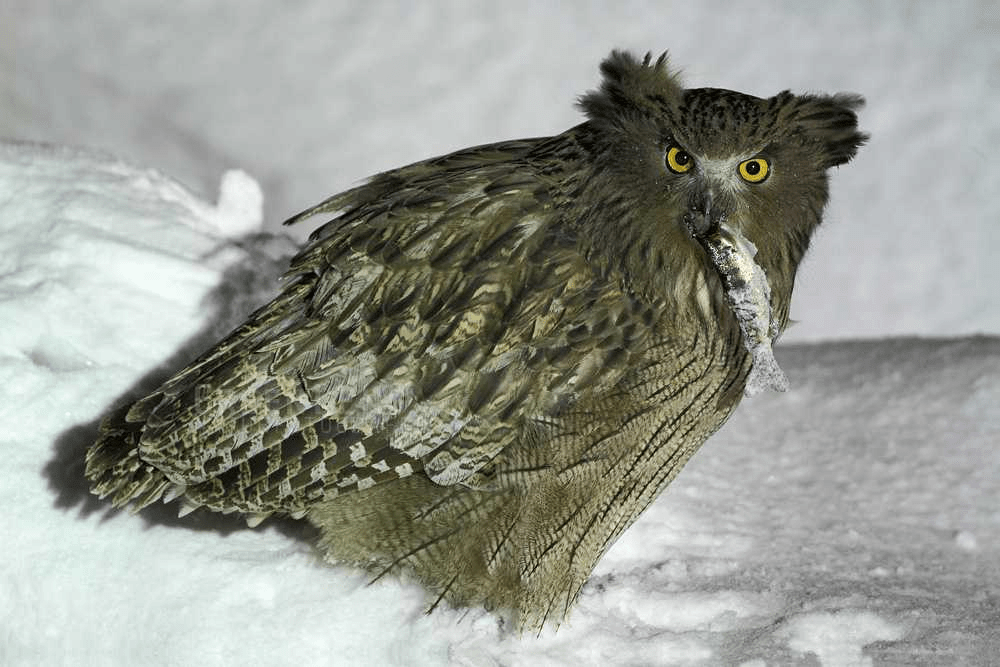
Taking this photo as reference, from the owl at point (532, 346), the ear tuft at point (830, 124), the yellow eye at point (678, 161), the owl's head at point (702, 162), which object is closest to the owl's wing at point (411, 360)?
the owl at point (532, 346)

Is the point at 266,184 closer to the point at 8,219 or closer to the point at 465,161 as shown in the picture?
the point at 8,219

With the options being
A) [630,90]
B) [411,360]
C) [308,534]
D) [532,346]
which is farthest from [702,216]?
[308,534]

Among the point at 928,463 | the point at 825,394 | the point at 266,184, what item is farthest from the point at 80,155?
the point at 928,463

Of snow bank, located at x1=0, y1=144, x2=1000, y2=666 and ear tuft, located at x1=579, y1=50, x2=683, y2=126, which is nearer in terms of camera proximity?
ear tuft, located at x1=579, y1=50, x2=683, y2=126

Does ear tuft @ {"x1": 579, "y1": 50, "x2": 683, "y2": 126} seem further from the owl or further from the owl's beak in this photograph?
the owl's beak

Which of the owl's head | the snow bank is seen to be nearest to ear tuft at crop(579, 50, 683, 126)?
the owl's head

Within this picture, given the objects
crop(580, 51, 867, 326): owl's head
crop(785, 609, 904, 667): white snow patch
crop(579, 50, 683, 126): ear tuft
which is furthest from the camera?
crop(785, 609, 904, 667): white snow patch

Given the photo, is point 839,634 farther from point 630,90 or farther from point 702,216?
point 630,90
